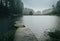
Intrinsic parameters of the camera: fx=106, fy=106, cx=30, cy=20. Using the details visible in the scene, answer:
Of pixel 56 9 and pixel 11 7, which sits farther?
pixel 11 7

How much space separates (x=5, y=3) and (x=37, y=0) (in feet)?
2.57

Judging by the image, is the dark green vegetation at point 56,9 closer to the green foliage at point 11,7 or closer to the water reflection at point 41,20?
the water reflection at point 41,20

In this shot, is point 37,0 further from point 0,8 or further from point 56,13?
point 0,8

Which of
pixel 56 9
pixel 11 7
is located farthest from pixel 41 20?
pixel 56 9

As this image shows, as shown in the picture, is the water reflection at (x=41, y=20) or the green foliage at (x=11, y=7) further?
the water reflection at (x=41, y=20)

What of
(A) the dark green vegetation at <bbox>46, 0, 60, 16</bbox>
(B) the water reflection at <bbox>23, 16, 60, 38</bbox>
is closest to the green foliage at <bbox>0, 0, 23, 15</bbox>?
(B) the water reflection at <bbox>23, 16, 60, 38</bbox>

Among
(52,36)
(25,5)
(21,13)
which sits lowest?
(52,36)

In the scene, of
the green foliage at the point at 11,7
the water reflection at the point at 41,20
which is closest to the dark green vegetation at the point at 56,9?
the water reflection at the point at 41,20

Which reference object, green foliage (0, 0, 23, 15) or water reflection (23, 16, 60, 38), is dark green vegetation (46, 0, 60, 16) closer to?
water reflection (23, 16, 60, 38)

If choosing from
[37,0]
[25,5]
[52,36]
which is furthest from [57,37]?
[25,5]

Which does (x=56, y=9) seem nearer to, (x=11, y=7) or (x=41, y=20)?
(x=11, y=7)

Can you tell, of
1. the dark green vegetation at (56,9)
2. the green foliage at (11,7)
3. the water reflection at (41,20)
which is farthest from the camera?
the water reflection at (41,20)

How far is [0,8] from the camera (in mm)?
2521

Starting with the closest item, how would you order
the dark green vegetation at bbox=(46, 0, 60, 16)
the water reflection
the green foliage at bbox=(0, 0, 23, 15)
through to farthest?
the dark green vegetation at bbox=(46, 0, 60, 16) < the green foliage at bbox=(0, 0, 23, 15) < the water reflection
